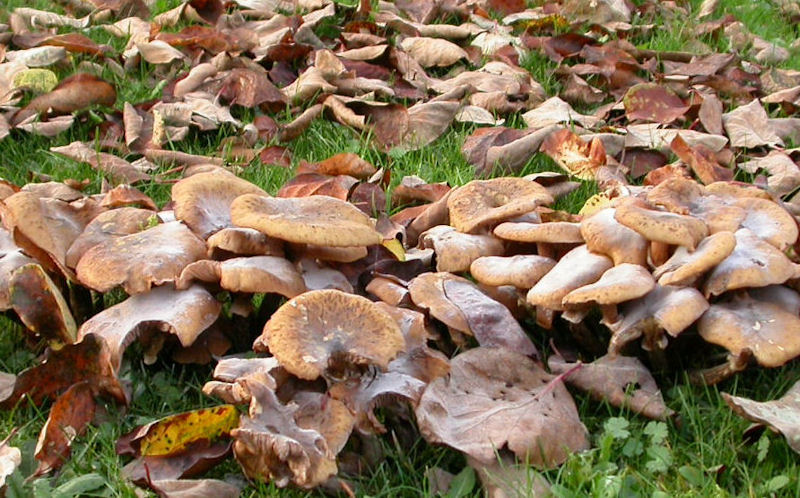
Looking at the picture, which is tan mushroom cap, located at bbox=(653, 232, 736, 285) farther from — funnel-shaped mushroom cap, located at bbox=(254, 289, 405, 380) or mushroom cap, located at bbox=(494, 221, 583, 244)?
funnel-shaped mushroom cap, located at bbox=(254, 289, 405, 380)

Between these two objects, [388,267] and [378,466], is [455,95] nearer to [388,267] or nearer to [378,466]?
[388,267]

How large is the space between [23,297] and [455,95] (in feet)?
8.29

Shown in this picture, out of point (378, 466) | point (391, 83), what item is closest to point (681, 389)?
point (378, 466)

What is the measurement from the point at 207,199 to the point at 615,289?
121cm

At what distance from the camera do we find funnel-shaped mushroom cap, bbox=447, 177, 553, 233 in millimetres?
2770

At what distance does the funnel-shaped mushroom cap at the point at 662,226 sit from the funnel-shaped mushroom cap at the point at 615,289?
0.11 metres

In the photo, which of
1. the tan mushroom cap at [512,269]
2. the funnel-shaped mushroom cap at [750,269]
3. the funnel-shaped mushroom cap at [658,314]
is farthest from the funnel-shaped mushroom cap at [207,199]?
the funnel-shaped mushroom cap at [750,269]

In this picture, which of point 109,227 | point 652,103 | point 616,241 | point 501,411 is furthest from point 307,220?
point 652,103

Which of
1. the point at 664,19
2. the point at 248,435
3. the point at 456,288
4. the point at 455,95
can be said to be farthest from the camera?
the point at 664,19

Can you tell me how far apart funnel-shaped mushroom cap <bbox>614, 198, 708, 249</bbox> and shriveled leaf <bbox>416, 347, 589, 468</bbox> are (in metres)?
0.45

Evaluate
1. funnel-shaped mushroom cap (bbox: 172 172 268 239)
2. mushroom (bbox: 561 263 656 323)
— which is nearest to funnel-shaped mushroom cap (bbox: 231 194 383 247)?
funnel-shaped mushroom cap (bbox: 172 172 268 239)

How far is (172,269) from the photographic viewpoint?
247cm

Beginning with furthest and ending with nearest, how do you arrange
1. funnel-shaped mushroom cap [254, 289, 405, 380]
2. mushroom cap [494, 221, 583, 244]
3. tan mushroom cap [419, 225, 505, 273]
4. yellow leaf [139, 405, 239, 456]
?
tan mushroom cap [419, 225, 505, 273], mushroom cap [494, 221, 583, 244], yellow leaf [139, 405, 239, 456], funnel-shaped mushroom cap [254, 289, 405, 380]

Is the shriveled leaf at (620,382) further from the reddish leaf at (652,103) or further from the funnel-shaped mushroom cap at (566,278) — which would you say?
the reddish leaf at (652,103)
